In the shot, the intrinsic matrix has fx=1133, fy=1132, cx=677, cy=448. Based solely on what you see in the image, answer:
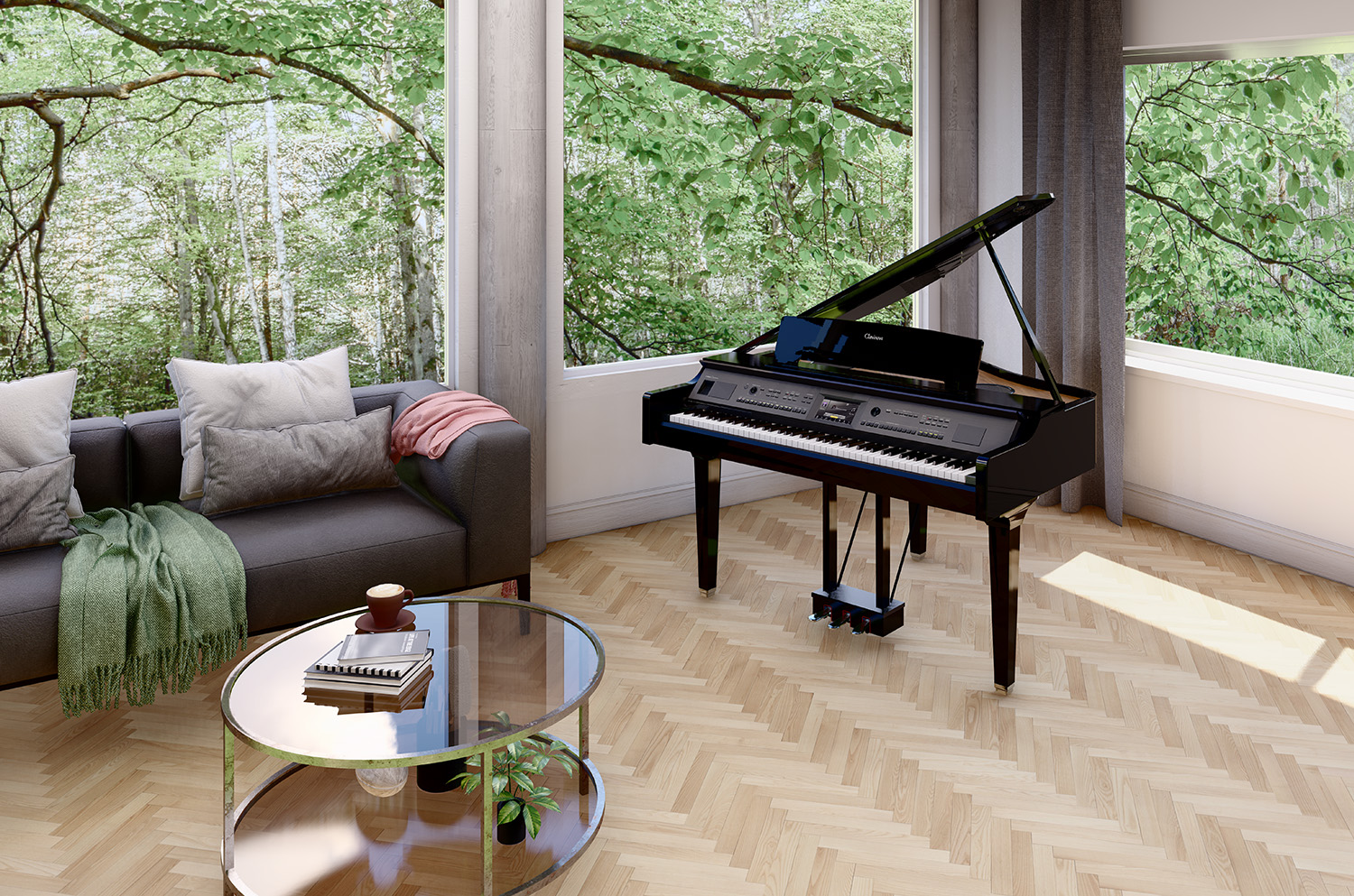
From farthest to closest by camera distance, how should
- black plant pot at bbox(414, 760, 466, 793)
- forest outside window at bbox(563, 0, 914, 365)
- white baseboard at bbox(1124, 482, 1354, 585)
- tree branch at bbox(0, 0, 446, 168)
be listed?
forest outside window at bbox(563, 0, 914, 365) < white baseboard at bbox(1124, 482, 1354, 585) < tree branch at bbox(0, 0, 446, 168) < black plant pot at bbox(414, 760, 466, 793)

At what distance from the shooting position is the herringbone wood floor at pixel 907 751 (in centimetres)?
266

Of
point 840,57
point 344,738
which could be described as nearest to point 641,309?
point 840,57

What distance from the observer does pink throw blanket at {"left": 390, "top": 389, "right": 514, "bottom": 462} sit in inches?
150

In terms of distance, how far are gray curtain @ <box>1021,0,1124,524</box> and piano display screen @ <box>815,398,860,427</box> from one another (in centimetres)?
175

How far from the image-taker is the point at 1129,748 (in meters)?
3.18

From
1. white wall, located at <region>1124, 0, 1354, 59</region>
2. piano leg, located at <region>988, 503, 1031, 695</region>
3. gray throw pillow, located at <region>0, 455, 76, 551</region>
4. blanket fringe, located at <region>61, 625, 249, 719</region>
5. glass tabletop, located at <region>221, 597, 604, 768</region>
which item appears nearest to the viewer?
glass tabletop, located at <region>221, 597, 604, 768</region>

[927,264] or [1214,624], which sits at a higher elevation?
[927,264]

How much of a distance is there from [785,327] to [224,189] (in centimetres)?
209

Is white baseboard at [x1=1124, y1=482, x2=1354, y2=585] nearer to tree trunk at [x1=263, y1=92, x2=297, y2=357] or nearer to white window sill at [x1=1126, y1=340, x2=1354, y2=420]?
white window sill at [x1=1126, y1=340, x2=1354, y2=420]

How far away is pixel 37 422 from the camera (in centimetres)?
338

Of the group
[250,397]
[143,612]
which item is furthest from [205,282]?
[143,612]

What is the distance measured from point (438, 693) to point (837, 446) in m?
1.58

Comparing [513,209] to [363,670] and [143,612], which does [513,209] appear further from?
[363,670]

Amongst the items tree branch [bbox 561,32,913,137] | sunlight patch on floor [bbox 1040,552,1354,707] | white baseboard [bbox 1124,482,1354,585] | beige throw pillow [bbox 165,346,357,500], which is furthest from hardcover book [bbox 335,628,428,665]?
white baseboard [bbox 1124,482,1354,585]
